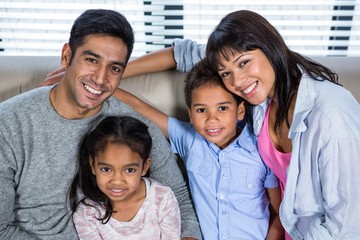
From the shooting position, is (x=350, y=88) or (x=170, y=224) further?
(x=350, y=88)

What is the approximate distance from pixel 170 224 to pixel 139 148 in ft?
0.89

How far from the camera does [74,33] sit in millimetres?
1322

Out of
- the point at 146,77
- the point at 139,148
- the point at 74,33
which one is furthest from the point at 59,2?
the point at 139,148

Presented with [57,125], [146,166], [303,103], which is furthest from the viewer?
[146,166]

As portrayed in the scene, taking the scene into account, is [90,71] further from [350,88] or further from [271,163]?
[350,88]

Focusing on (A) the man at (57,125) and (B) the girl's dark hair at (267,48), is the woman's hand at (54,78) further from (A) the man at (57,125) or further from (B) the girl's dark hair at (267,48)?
(B) the girl's dark hair at (267,48)

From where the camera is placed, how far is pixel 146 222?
4.76 ft

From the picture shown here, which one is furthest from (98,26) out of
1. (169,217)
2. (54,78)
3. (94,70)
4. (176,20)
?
(176,20)

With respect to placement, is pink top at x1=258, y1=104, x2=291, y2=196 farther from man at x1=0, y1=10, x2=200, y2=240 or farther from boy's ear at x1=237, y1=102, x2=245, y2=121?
man at x1=0, y1=10, x2=200, y2=240

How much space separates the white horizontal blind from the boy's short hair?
88 centimetres

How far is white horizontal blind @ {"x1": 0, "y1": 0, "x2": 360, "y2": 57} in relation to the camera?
228 centimetres

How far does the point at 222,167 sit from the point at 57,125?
539mm

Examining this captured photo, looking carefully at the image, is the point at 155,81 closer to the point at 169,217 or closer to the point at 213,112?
the point at 213,112

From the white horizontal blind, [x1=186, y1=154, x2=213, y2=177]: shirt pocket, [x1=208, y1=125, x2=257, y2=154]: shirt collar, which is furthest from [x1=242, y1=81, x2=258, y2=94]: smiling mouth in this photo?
the white horizontal blind
